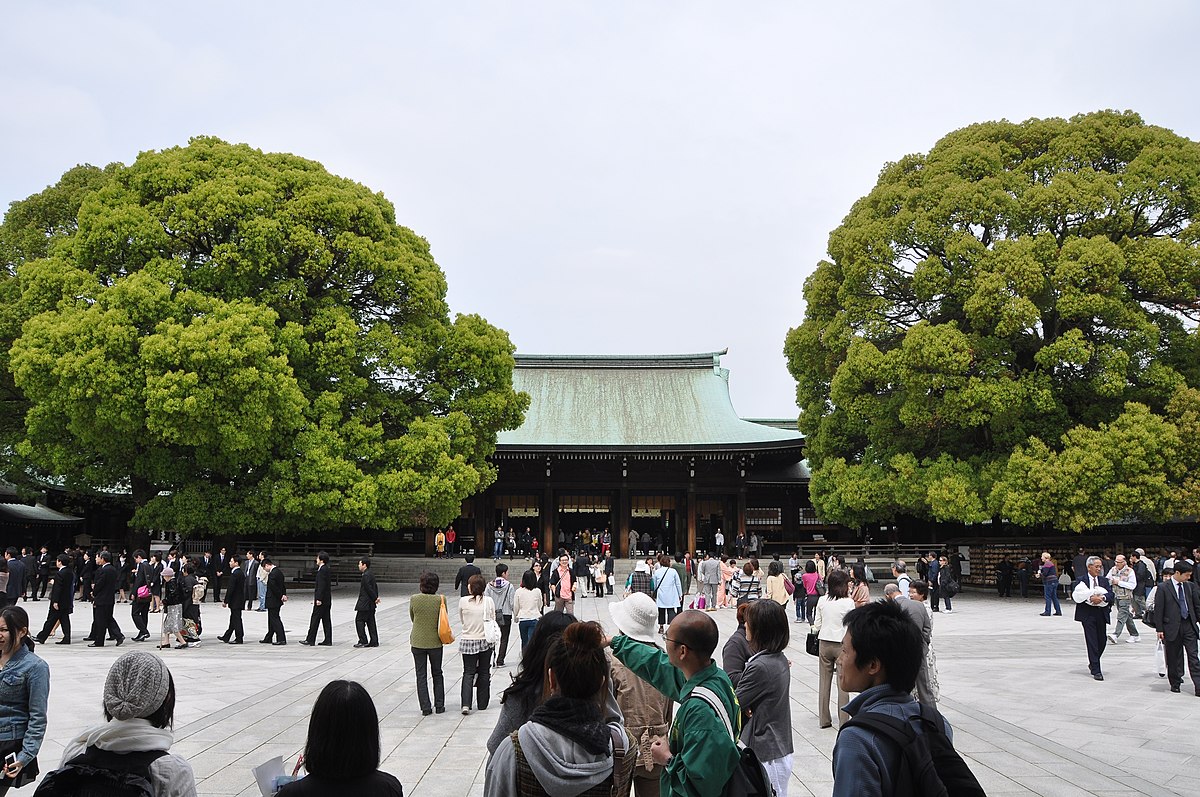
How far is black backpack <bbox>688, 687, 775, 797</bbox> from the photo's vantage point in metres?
3.19

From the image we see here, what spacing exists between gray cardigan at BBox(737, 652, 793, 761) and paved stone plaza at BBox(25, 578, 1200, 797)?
196 cm

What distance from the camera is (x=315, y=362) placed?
2389 centimetres

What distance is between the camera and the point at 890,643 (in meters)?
2.91

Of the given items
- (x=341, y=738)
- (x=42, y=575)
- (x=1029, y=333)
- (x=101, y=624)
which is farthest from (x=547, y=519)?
(x=341, y=738)

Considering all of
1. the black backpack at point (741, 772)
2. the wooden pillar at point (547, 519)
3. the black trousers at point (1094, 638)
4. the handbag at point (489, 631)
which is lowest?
the black trousers at point (1094, 638)

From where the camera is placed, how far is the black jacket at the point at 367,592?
13.5 m

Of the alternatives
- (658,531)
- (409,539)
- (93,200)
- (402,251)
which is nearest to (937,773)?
(402,251)

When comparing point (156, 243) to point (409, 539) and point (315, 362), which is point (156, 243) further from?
point (409, 539)

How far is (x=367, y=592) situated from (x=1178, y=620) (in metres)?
11.1

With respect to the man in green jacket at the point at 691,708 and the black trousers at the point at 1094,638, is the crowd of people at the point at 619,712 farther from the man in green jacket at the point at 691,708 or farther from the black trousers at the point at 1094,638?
the black trousers at the point at 1094,638

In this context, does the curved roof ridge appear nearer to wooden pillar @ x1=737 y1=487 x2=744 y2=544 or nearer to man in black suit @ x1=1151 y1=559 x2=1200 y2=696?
wooden pillar @ x1=737 y1=487 x2=744 y2=544

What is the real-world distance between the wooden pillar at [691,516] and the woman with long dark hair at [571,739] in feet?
94.8

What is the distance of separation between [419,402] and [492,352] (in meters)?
2.62

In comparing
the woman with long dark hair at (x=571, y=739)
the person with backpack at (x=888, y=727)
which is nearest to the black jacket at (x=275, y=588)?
the woman with long dark hair at (x=571, y=739)
